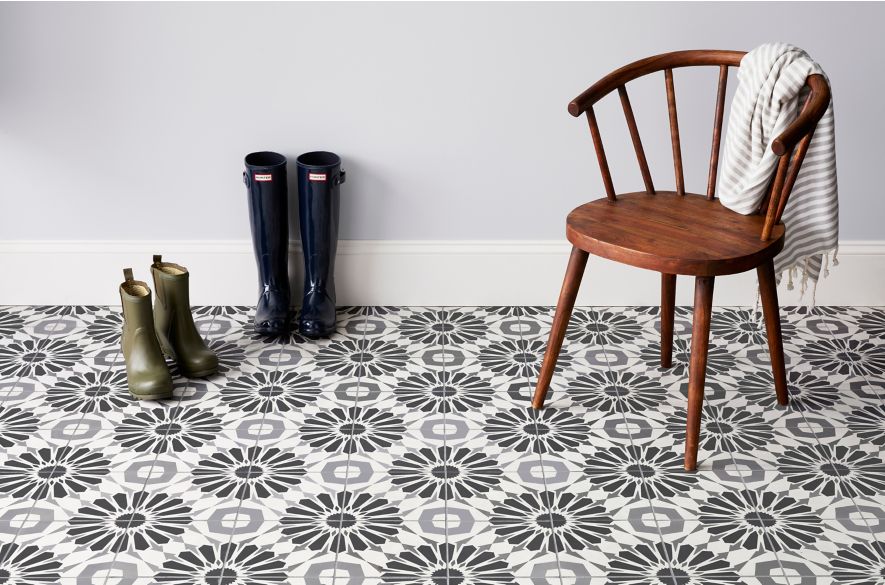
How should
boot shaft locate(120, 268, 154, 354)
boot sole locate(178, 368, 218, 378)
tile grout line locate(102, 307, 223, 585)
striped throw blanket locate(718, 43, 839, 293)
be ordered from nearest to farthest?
1. tile grout line locate(102, 307, 223, 585)
2. striped throw blanket locate(718, 43, 839, 293)
3. boot shaft locate(120, 268, 154, 354)
4. boot sole locate(178, 368, 218, 378)

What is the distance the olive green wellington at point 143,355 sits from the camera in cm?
228

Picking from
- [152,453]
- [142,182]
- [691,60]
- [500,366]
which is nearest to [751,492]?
[500,366]

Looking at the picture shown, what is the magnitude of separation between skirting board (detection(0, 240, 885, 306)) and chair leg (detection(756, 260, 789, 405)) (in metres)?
0.55

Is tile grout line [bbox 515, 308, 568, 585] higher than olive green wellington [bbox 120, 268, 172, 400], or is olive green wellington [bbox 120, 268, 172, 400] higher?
olive green wellington [bbox 120, 268, 172, 400]

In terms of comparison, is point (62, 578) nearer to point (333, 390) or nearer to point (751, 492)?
point (333, 390)

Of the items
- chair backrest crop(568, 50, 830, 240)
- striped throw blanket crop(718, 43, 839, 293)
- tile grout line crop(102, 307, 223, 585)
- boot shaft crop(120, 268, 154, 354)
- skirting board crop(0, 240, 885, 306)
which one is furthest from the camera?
skirting board crop(0, 240, 885, 306)

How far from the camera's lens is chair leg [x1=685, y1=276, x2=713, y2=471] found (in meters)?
1.97

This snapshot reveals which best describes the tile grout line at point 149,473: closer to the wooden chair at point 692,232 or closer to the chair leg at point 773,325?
the wooden chair at point 692,232

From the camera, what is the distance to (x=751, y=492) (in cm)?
201

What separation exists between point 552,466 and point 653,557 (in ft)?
1.08

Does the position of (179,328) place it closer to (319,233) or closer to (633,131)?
(319,233)

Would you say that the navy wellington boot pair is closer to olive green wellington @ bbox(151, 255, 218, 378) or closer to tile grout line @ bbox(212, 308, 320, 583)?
tile grout line @ bbox(212, 308, 320, 583)

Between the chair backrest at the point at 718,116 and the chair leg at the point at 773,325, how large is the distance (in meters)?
0.12

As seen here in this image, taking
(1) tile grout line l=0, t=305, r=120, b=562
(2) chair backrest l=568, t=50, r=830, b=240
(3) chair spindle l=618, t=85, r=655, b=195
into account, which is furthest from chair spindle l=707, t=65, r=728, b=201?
(1) tile grout line l=0, t=305, r=120, b=562
